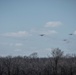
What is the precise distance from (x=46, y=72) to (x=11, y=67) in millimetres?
15966

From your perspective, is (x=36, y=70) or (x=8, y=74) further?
(x=36, y=70)

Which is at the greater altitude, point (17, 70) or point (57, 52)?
point (57, 52)

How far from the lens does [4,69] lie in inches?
4237

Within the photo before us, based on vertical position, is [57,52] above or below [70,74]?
above

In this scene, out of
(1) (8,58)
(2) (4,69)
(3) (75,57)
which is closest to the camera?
(2) (4,69)

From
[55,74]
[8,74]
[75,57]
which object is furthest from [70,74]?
[75,57]

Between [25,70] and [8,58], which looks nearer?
[25,70]

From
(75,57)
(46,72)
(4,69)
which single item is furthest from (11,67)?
(75,57)

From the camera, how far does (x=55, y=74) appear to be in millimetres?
100875

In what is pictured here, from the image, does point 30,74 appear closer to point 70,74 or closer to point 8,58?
point 70,74

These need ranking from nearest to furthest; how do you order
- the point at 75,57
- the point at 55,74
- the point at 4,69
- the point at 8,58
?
1. the point at 55,74
2. the point at 4,69
3. the point at 8,58
4. the point at 75,57

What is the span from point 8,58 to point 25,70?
70.8 ft

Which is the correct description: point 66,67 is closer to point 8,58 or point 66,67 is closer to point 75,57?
point 8,58

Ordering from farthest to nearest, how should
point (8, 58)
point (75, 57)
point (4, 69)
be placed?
point (75, 57), point (8, 58), point (4, 69)
